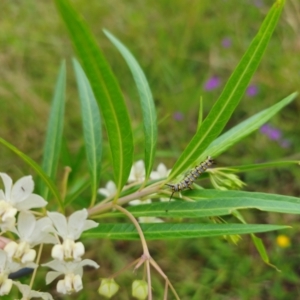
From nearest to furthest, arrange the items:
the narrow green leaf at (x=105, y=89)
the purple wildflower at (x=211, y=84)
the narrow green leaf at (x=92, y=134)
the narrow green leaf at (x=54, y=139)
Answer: the narrow green leaf at (x=105, y=89), the narrow green leaf at (x=92, y=134), the narrow green leaf at (x=54, y=139), the purple wildflower at (x=211, y=84)

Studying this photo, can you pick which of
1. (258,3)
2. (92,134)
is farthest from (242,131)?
(258,3)

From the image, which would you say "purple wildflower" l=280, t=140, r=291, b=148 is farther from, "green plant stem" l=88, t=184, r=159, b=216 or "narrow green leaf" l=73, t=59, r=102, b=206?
"green plant stem" l=88, t=184, r=159, b=216

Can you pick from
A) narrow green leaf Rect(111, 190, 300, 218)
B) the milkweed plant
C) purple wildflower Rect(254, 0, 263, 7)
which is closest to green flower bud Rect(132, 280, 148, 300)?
the milkweed plant

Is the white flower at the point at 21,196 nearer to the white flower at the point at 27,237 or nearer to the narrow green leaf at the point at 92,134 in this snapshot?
the white flower at the point at 27,237

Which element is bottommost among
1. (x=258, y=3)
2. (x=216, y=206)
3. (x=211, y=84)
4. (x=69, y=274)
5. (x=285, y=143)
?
(x=285, y=143)

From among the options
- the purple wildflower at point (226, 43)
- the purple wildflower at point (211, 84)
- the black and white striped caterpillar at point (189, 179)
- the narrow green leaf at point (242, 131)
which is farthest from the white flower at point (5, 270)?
the purple wildflower at point (226, 43)

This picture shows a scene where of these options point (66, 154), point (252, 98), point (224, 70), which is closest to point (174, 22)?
point (224, 70)

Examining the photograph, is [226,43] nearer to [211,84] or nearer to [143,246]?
[211,84]
